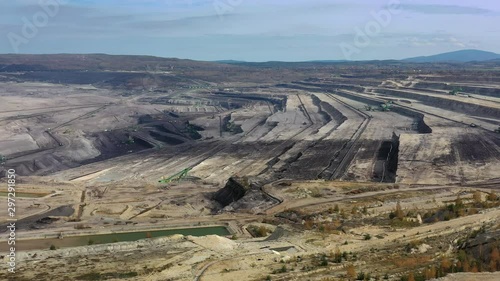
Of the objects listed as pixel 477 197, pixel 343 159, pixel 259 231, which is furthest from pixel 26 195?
pixel 477 197

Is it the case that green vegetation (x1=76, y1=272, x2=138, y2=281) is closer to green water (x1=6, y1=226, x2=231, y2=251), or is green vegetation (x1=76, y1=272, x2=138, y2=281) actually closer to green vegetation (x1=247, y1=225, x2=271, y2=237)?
green water (x1=6, y1=226, x2=231, y2=251)

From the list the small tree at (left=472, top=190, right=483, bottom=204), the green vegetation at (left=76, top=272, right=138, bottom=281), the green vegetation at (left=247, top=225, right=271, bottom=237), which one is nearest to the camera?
the green vegetation at (left=76, top=272, right=138, bottom=281)

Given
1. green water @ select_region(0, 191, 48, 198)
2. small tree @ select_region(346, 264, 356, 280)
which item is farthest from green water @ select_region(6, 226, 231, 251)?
green water @ select_region(0, 191, 48, 198)

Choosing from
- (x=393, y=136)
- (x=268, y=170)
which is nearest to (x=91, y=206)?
(x=268, y=170)

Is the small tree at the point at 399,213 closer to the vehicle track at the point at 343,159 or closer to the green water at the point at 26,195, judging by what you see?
the vehicle track at the point at 343,159

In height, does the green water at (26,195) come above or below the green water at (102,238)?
below

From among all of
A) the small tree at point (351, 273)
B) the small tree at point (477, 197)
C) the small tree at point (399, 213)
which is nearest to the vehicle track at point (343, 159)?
the small tree at point (477, 197)

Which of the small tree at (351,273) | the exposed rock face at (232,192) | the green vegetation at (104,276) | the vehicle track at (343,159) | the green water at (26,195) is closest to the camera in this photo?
the small tree at (351,273)
